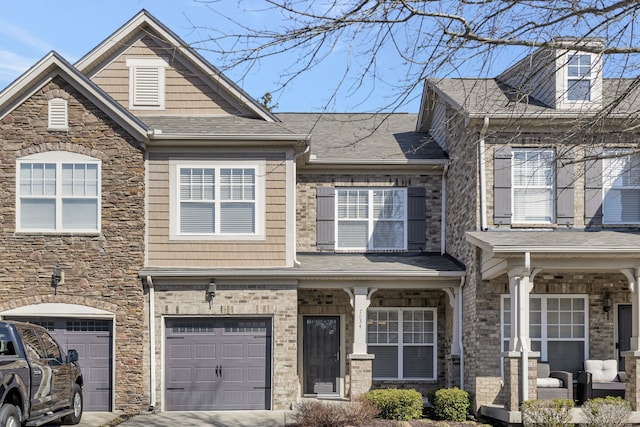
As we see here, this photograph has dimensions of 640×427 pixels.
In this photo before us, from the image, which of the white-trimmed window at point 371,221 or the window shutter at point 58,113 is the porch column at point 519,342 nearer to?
the white-trimmed window at point 371,221

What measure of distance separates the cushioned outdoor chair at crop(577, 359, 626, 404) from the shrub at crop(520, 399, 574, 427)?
163cm

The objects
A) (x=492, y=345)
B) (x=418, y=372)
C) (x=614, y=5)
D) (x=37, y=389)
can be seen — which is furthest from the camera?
(x=418, y=372)

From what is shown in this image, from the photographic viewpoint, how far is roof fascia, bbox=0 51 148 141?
17422 mm

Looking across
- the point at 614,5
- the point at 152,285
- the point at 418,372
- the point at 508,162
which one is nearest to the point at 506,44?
the point at 614,5

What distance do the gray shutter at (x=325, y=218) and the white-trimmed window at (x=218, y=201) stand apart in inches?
92.0

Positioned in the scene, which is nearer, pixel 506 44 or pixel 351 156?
pixel 506 44

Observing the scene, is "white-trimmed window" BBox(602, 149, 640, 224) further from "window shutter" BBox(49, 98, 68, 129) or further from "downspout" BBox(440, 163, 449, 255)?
"window shutter" BBox(49, 98, 68, 129)

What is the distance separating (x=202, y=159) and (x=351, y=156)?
144 inches

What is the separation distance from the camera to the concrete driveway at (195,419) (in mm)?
15875

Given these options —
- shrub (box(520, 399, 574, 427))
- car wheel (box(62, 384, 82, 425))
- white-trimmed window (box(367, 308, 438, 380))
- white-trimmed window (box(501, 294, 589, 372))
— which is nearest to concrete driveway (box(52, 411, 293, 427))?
car wheel (box(62, 384, 82, 425))

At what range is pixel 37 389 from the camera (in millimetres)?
12086

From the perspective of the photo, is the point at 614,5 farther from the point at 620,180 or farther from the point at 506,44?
the point at 620,180

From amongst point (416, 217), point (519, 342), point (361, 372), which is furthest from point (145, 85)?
point (519, 342)

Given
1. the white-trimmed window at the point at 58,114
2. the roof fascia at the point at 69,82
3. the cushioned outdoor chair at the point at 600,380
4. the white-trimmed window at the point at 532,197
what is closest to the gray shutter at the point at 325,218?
the white-trimmed window at the point at 532,197
